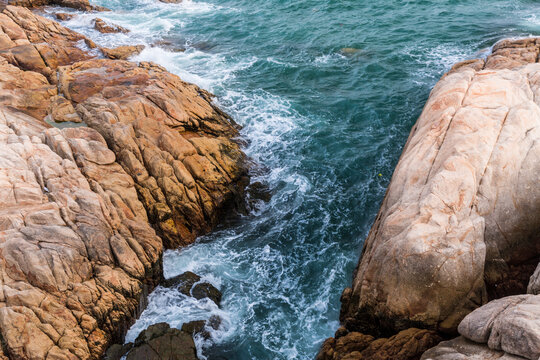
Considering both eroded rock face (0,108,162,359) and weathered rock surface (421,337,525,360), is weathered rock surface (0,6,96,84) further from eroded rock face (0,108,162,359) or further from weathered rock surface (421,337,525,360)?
weathered rock surface (421,337,525,360)

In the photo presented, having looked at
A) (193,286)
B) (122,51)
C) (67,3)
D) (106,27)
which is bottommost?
(193,286)

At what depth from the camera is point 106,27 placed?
39.7 metres

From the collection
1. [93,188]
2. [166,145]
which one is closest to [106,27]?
[166,145]

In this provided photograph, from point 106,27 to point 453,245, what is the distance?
39.4 metres

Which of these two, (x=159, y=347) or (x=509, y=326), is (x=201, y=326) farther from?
(x=509, y=326)

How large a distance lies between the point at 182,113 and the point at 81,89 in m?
6.44

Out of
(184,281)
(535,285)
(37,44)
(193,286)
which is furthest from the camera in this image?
A: (37,44)

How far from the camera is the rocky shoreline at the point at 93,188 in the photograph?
14.5 meters

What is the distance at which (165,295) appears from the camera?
17.3 metres

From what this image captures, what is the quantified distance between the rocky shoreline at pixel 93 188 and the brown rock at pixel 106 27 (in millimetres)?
13513

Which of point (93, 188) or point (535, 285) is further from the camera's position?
point (93, 188)

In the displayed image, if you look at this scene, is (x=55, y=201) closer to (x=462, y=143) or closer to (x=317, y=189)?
(x=317, y=189)

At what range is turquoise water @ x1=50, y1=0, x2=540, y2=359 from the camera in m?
17.0

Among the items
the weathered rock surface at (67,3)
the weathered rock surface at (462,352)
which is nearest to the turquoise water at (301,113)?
the weathered rock surface at (67,3)
